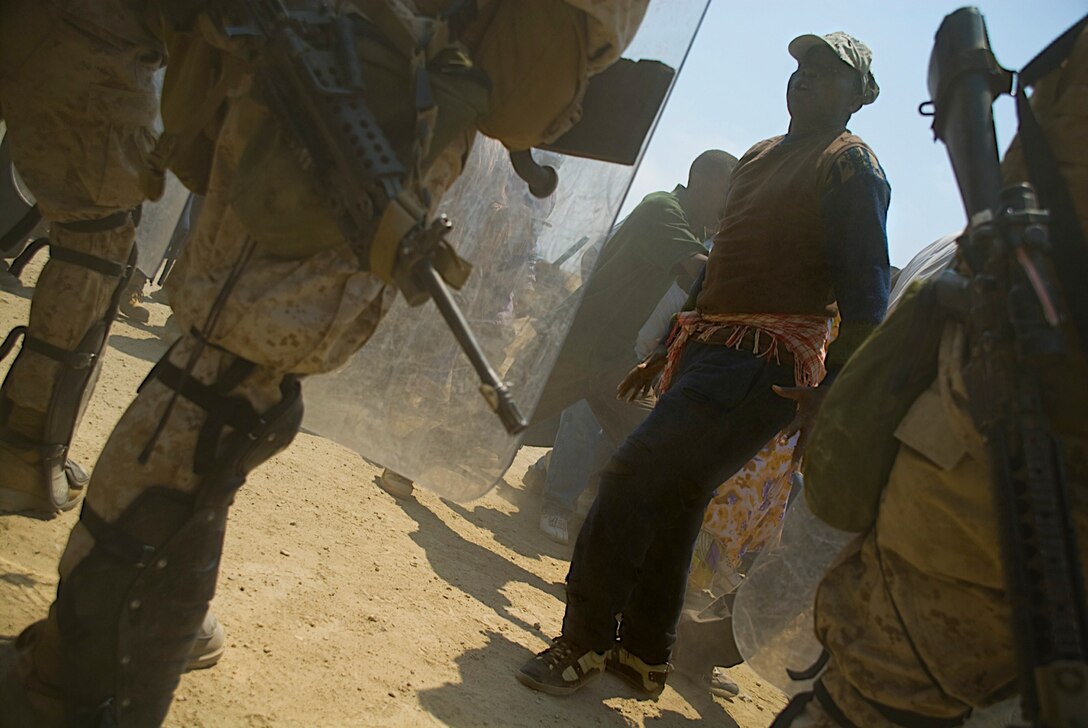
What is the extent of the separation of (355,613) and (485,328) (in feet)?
2.90

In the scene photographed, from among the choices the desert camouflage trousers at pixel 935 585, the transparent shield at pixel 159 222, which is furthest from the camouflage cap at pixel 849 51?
the transparent shield at pixel 159 222

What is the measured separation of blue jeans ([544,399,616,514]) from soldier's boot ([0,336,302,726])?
12.3ft

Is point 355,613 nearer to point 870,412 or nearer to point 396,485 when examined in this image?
point 870,412

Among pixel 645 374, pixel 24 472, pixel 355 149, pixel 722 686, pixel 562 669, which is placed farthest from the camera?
pixel 722 686

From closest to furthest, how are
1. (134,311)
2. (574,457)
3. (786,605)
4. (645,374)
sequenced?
1. (786,605)
2. (645,374)
3. (574,457)
4. (134,311)

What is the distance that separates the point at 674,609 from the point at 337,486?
1591 mm

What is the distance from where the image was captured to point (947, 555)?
1.46m

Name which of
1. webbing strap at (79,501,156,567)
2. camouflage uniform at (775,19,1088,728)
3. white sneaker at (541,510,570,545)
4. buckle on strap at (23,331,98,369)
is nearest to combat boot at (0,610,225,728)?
webbing strap at (79,501,156,567)

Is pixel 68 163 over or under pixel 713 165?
under

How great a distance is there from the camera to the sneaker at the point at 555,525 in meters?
5.02

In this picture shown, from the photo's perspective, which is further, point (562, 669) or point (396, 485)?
point (396, 485)

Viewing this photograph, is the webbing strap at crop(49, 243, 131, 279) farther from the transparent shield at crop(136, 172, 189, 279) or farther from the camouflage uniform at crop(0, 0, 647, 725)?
the transparent shield at crop(136, 172, 189, 279)

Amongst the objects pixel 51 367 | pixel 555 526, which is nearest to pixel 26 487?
pixel 51 367

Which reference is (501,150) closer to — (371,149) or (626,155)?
(626,155)
